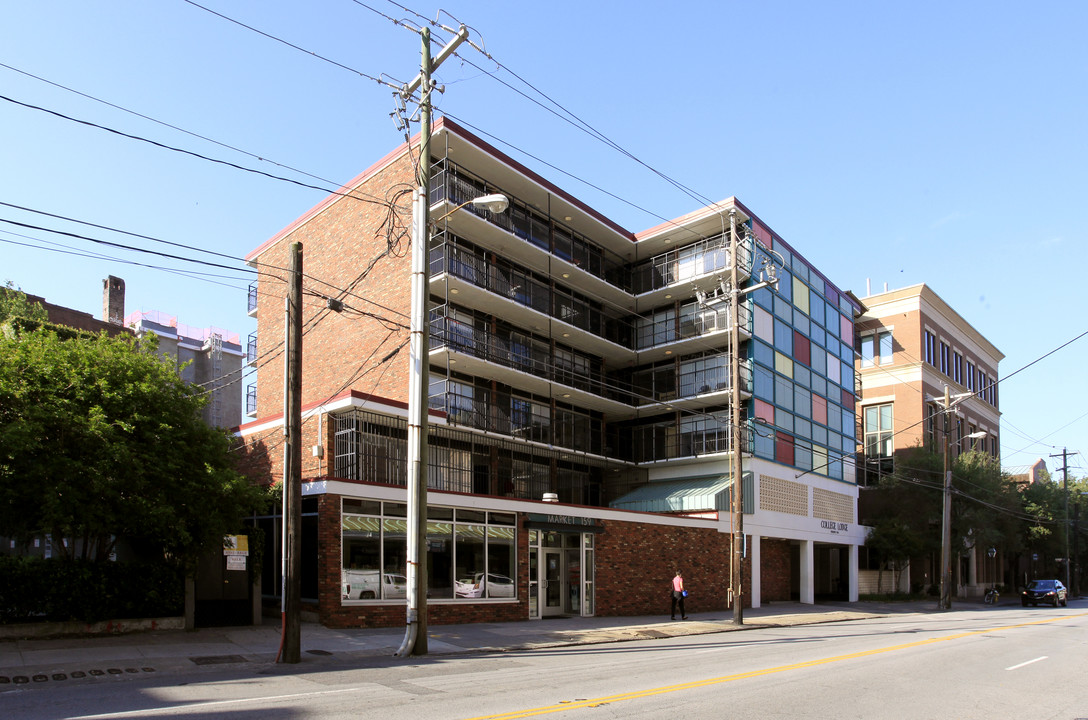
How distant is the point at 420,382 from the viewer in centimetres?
1611

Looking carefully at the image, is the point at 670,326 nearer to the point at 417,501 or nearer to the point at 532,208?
the point at 532,208

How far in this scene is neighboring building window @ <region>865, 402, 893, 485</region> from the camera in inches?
2059

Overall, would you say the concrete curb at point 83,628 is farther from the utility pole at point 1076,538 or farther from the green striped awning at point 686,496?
the utility pole at point 1076,538

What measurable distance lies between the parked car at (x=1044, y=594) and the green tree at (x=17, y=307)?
4944 cm

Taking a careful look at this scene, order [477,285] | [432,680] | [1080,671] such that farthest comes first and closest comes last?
1. [477,285]
2. [1080,671]
3. [432,680]

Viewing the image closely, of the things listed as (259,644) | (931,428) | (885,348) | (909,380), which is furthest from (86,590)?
(885,348)

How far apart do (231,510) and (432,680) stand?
8.17 meters

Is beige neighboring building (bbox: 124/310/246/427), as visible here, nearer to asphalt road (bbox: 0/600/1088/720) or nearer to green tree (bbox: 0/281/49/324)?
green tree (bbox: 0/281/49/324)

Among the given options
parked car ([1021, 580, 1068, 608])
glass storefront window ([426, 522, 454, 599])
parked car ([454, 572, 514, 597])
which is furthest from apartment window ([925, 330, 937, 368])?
glass storefront window ([426, 522, 454, 599])

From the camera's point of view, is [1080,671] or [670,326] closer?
[1080,671]

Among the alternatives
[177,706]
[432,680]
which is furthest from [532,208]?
[177,706]

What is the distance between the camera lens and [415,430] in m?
16.1

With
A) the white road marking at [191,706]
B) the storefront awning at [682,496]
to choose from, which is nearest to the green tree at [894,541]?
the storefront awning at [682,496]

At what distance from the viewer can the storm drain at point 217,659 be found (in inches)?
560
